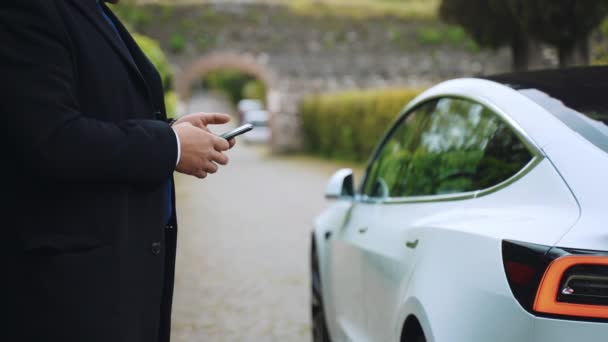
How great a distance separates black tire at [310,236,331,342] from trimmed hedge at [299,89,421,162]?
13425 millimetres


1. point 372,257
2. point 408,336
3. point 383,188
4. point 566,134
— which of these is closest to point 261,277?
point 383,188

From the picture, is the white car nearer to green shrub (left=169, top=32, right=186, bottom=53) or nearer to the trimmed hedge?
the trimmed hedge

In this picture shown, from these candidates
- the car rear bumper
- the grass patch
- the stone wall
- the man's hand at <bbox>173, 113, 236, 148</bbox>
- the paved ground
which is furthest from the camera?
the grass patch

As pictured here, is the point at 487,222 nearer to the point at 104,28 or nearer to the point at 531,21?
the point at 104,28

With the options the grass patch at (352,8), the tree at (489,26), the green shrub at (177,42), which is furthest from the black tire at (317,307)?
the grass patch at (352,8)

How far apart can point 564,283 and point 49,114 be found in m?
1.29

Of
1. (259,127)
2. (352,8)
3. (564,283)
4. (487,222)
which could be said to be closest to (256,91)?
(259,127)

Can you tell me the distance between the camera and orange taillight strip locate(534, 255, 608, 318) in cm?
204

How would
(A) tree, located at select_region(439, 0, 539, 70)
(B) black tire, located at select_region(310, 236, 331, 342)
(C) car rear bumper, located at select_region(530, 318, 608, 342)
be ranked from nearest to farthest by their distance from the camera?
(C) car rear bumper, located at select_region(530, 318, 608, 342)
(B) black tire, located at select_region(310, 236, 331, 342)
(A) tree, located at select_region(439, 0, 539, 70)

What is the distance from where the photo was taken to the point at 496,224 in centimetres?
244

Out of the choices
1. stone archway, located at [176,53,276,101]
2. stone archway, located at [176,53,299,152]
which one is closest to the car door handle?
stone archway, located at [176,53,299,152]

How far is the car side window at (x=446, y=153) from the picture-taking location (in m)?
2.91

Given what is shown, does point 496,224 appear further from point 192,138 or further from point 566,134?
point 192,138

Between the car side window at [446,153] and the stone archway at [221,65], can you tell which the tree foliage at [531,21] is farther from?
the stone archway at [221,65]
